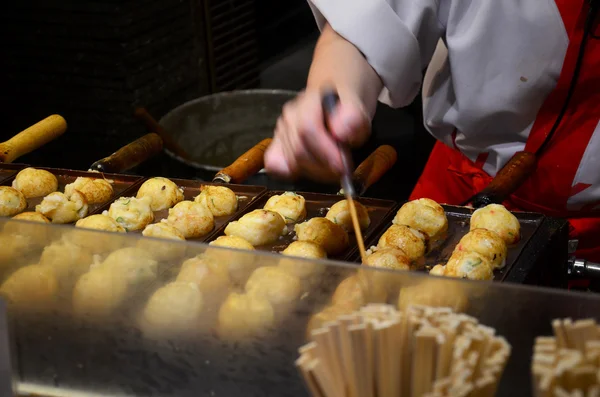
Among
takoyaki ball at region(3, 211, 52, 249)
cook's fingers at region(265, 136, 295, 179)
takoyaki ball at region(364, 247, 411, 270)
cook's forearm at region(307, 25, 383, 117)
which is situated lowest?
takoyaki ball at region(364, 247, 411, 270)

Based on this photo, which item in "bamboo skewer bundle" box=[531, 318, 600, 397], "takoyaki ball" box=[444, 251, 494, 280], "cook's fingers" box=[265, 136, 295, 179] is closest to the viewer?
"bamboo skewer bundle" box=[531, 318, 600, 397]

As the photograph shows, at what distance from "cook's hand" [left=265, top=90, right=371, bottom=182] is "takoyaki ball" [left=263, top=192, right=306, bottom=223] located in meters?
0.52

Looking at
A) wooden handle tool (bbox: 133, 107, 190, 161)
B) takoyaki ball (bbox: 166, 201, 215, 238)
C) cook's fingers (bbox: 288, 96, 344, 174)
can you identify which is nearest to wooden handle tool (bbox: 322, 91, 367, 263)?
cook's fingers (bbox: 288, 96, 344, 174)

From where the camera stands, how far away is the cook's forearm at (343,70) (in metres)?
1.69

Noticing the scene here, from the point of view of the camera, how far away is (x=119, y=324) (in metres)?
1.16

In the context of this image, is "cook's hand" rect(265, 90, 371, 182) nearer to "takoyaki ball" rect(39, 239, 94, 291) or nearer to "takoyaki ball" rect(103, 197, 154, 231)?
"takoyaki ball" rect(39, 239, 94, 291)

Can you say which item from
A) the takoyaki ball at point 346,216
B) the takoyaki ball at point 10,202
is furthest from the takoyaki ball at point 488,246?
the takoyaki ball at point 10,202

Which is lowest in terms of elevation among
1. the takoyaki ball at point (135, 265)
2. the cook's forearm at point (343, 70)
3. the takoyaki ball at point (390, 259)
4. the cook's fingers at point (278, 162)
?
the takoyaki ball at point (390, 259)

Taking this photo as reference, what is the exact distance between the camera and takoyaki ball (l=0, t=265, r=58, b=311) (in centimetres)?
119

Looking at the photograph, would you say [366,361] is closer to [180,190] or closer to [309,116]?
[309,116]

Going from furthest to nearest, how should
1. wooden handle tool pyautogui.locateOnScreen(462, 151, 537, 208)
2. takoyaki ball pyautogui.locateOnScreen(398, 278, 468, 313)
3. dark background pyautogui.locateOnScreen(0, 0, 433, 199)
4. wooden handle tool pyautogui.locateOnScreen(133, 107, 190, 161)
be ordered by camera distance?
dark background pyautogui.locateOnScreen(0, 0, 433, 199) < wooden handle tool pyautogui.locateOnScreen(133, 107, 190, 161) < wooden handle tool pyautogui.locateOnScreen(462, 151, 537, 208) < takoyaki ball pyautogui.locateOnScreen(398, 278, 468, 313)

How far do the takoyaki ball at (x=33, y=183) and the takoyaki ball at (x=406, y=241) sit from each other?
0.96 meters

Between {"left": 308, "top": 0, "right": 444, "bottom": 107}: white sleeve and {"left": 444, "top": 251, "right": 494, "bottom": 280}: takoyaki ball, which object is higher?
{"left": 308, "top": 0, "right": 444, "bottom": 107}: white sleeve

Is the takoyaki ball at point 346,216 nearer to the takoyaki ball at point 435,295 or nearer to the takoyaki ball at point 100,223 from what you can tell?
the takoyaki ball at point 100,223
